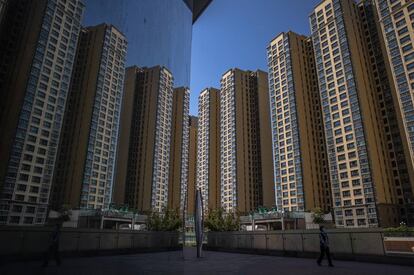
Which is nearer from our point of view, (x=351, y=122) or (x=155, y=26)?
(x=155, y=26)

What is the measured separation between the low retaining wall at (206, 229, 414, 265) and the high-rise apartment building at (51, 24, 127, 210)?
32.9 ft

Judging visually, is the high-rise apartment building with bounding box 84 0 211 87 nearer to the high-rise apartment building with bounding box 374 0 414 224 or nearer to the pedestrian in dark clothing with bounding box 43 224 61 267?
the pedestrian in dark clothing with bounding box 43 224 61 267

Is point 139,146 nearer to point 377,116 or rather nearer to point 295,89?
point 377,116

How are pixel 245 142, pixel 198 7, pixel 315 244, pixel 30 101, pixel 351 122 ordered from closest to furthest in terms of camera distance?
1. pixel 30 101
2. pixel 198 7
3. pixel 315 244
4. pixel 351 122
5. pixel 245 142

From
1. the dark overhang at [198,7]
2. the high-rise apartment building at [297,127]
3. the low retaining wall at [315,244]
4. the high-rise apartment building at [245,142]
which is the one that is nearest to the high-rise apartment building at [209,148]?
the high-rise apartment building at [245,142]

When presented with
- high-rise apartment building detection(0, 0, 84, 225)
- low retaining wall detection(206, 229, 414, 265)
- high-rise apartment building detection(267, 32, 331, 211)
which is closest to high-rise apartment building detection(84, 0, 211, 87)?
high-rise apartment building detection(0, 0, 84, 225)

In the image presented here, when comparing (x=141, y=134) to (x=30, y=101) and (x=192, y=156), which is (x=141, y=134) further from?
(x=192, y=156)

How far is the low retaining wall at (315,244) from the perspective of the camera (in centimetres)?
1009

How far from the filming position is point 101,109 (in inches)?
111

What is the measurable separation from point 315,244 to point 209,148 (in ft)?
301

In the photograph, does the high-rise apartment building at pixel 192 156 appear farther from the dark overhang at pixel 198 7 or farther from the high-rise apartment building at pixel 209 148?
the dark overhang at pixel 198 7

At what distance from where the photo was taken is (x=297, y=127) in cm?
7300

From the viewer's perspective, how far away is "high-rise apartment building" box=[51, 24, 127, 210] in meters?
2.36

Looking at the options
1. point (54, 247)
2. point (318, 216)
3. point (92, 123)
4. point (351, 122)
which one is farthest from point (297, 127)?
point (54, 247)
